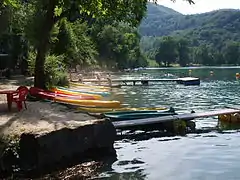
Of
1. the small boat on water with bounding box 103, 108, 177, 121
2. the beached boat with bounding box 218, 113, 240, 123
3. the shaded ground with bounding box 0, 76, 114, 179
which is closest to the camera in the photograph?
the shaded ground with bounding box 0, 76, 114, 179

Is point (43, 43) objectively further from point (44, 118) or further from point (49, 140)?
point (49, 140)

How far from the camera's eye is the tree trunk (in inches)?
891

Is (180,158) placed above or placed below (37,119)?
below

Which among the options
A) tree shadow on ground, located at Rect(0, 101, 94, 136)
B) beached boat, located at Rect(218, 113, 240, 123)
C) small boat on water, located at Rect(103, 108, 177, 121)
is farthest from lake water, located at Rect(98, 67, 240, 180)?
beached boat, located at Rect(218, 113, 240, 123)

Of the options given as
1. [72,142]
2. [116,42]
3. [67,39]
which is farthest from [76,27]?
[116,42]

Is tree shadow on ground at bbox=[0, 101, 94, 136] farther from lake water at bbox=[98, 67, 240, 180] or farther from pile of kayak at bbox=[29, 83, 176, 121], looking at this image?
pile of kayak at bbox=[29, 83, 176, 121]

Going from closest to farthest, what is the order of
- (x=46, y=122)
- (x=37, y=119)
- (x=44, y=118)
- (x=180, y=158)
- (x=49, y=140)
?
1. (x=49, y=140)
2. (x=46, y=122)
3. (x=180, y=158)
4. (x=37, y=119)
5. (x=44, y=118)

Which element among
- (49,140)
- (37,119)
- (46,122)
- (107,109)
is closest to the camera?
(49,140)

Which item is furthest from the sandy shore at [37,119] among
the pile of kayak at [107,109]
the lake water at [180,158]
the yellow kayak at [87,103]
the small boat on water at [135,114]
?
the yellow kayak at [87,103]

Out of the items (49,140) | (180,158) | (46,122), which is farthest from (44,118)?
(180,158)

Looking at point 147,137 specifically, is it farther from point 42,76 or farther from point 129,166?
point 42,76

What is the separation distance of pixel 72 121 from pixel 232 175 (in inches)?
225

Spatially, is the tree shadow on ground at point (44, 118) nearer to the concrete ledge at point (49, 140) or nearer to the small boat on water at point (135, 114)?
the concrete ledge at point (49, 140)

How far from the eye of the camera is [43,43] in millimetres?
23188
